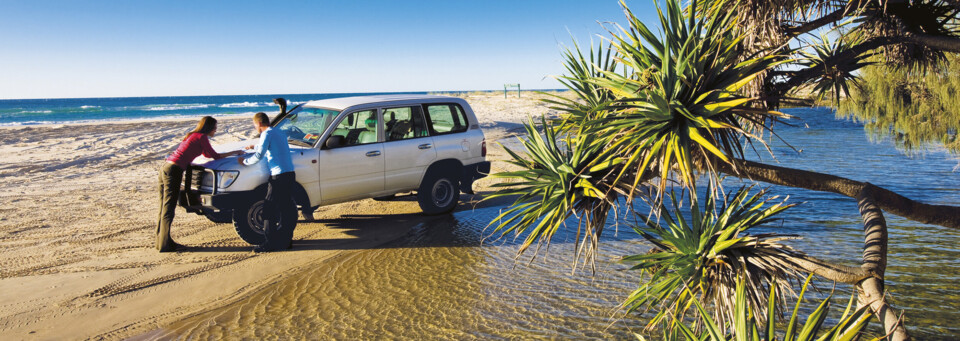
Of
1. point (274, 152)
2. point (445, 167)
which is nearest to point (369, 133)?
point (445, 167)

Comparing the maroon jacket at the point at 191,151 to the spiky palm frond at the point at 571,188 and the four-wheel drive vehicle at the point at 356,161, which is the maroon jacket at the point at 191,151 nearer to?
the four-wheel drive vehicle at the point at 356,161

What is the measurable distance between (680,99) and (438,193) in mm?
6167

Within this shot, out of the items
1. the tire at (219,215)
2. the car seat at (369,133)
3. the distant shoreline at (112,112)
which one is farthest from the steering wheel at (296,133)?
the distant shoreline at (112,112)

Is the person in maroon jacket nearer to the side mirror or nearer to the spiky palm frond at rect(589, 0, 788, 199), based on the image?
the side mirror

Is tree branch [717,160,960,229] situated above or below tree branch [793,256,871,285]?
above

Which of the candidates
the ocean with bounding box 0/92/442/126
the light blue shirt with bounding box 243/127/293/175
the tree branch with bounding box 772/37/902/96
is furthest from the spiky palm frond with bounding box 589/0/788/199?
the ocean with bounding box 0/92/442/126

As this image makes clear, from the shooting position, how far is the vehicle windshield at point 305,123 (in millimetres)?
8453

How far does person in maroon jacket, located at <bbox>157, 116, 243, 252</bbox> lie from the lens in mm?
7156

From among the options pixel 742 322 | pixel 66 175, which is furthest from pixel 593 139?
pixel 66 175

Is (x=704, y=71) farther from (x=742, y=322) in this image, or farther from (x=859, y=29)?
(x=859, y=29)

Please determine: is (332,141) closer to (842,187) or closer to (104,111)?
(842,187)

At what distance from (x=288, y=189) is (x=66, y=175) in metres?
8.85

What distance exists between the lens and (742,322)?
2.90 metres

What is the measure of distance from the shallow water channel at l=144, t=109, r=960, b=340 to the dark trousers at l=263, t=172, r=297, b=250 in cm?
79
